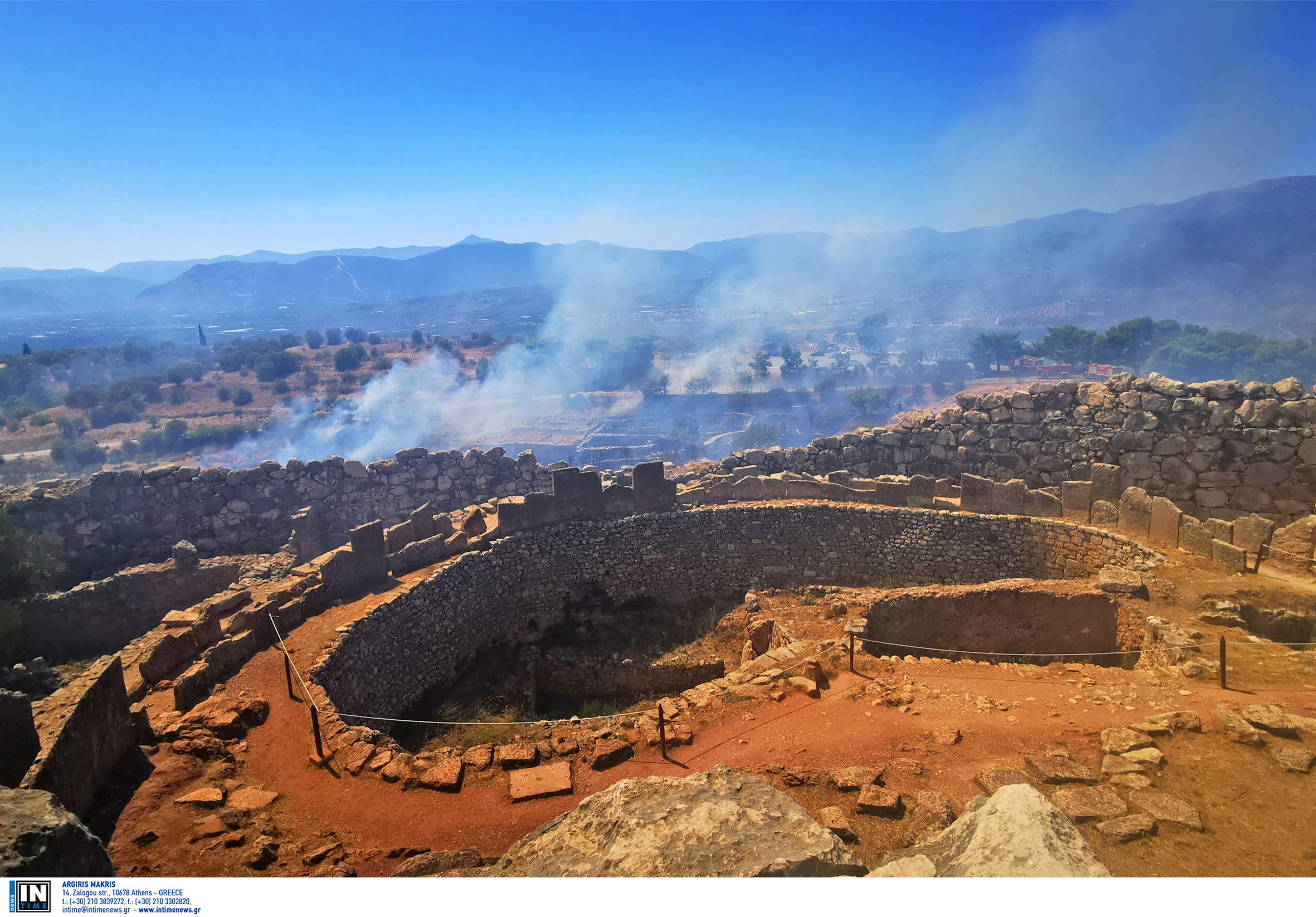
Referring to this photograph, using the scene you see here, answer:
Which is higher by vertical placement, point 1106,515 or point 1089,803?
point 1106,515

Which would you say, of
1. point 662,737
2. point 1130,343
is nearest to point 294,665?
point 662,737

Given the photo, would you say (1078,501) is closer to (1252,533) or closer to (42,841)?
(1252,533)

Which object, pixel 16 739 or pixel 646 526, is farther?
pixel 646 526

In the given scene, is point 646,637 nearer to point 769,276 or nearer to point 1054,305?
point 1054,305

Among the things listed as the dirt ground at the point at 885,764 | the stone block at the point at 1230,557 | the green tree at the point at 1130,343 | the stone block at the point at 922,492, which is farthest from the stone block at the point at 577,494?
the green tree at the point at 1130,343

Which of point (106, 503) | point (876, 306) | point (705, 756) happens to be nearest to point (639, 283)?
point (876, 306)
